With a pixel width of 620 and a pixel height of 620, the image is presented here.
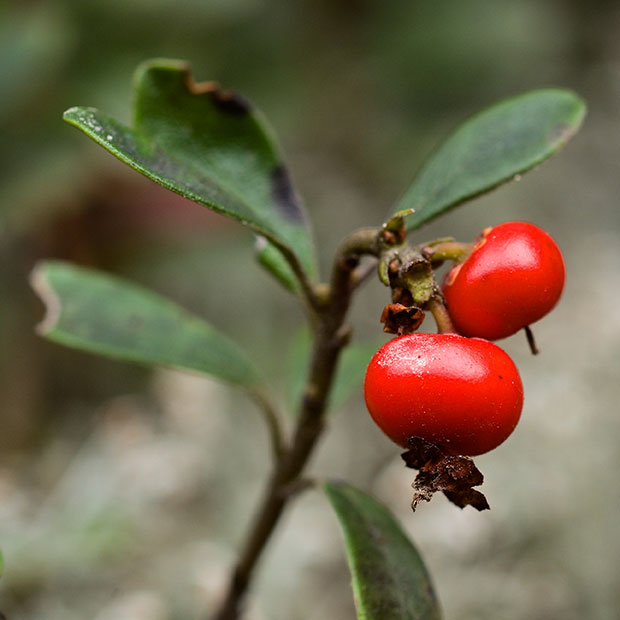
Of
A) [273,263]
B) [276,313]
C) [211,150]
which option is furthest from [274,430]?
[276,313]

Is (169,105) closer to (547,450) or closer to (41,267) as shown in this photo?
(41,267)

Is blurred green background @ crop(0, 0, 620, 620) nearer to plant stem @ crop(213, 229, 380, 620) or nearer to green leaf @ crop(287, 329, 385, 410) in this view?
green leaf @ crop(287, 329, 385, 410)

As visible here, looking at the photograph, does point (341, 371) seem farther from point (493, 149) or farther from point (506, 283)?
point (506, 283)

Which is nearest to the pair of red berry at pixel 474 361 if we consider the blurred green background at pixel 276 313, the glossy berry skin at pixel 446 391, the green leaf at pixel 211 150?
the glossy berry skin at pixel 446 391

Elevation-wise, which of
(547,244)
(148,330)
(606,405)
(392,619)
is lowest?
(606,405)

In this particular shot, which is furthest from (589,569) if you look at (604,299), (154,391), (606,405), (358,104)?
(358,104)

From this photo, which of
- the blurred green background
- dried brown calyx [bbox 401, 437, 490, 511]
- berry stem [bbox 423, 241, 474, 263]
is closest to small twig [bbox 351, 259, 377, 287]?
berry stem [bbox 423, 241, 474, 263]
